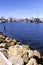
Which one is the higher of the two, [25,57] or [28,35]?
[25,57]

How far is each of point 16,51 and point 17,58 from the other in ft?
12.3

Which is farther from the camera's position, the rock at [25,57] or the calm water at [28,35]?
the calm water at [28,35]

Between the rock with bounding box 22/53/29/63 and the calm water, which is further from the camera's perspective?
the calm water

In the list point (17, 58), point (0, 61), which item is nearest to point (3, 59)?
point (0, 61)

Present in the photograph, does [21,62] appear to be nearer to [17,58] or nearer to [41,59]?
[17,58]

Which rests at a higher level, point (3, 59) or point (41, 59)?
point (3, 59)

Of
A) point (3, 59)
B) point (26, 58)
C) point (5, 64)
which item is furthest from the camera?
point (26, 58)

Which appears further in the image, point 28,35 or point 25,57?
point 28,35

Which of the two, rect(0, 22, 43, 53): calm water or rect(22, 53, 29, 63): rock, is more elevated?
rect(22, 53, 29, 63): rock

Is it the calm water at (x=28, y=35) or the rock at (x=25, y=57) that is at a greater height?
the rock at (x=25, y=57)

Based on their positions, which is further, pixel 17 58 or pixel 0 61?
pixel 17 58

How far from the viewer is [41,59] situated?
20.4m

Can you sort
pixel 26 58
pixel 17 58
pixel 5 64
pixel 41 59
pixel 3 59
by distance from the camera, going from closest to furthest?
pixel 5 64, pixel 3 59, pixel 17 58, pixel 26 58, pixel 41 59

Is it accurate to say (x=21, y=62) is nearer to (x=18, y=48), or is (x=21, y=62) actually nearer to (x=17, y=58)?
(x=17, y=58)
